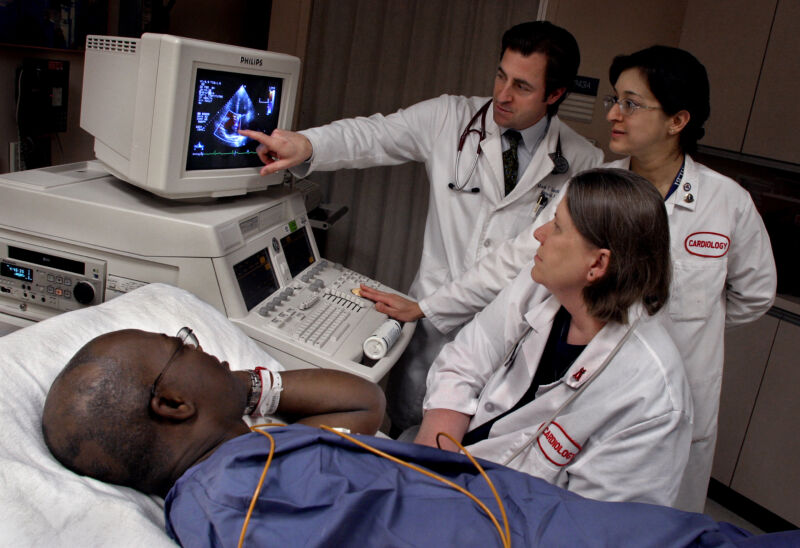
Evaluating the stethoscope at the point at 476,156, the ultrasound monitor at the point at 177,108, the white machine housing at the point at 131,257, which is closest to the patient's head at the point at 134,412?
the white machine housing at the point at 131,257

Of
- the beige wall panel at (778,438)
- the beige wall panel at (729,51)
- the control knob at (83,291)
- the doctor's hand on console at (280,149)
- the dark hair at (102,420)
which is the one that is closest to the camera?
the dark hair at (102,420)

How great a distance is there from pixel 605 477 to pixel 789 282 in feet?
6.39

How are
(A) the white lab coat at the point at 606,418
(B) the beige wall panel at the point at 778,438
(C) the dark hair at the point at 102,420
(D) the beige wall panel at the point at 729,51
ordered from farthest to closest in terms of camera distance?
(D) the beige wall panel at the point at 729,51, (B) the beige wall panel at the point at 778,438, (A) the white lab coat at the point at 606,418, (C) the dark hair at the point at 102,420

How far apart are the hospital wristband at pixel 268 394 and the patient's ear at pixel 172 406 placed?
23 centimetres

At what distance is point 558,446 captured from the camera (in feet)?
4.39

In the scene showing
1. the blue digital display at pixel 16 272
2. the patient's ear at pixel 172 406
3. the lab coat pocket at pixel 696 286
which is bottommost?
the patient's ear at pixel 172 406

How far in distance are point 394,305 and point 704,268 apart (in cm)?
86

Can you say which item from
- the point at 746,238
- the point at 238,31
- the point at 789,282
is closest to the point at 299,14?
the point at 238,31

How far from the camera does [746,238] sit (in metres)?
1.83

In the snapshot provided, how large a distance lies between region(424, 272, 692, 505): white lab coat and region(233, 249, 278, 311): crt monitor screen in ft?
2.13

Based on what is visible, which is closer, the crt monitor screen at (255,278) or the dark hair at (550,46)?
the crt monitor screen at (255,278)

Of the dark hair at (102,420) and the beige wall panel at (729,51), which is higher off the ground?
the beige wall panel at (729,51)

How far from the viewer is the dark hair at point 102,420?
0.99m

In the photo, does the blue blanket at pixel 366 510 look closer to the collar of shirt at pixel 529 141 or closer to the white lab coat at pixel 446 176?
the white lab coat at pixel 446 176
